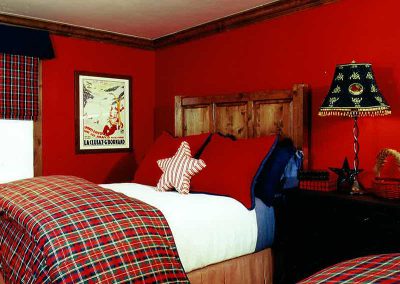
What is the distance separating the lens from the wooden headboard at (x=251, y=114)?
340cm

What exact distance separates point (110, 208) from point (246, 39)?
98.4 inches

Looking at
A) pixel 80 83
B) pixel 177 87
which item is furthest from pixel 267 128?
pixel 80 83

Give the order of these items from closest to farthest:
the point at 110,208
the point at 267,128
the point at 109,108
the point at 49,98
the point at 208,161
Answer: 1. the point at 110,208
2. the point at 208,161
3. the point at 267,128
4. the point at 49,98
5. the point at 109,108

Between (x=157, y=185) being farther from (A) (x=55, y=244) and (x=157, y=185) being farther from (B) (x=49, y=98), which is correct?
(B) (x=49, y=98)

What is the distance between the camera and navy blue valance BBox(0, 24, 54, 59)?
3967 mm

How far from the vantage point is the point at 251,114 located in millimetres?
3779

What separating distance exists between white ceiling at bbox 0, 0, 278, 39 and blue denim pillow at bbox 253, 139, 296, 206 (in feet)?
4.78

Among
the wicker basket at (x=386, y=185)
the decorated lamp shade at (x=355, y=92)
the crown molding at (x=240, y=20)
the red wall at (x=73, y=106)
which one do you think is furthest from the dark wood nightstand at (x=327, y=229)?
the red wall at (x=73, y=106)

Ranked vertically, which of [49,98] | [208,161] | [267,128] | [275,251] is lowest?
[275,251]

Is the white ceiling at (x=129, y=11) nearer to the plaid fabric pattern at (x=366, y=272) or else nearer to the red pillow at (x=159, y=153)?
the red pillow at (x=159, y=153)

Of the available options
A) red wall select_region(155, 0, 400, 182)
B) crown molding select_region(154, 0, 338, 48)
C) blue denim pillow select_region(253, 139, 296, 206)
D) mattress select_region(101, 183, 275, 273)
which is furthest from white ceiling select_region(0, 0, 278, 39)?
mattress select_region(101, 183, 275, 273)

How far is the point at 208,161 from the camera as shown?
10.8ft

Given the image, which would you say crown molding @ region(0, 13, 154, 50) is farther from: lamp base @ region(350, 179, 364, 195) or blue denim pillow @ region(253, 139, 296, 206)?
lamp base @ region(350, 179, 364, 195)

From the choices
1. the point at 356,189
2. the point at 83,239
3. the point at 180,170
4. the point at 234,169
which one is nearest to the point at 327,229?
the point at 356,189
